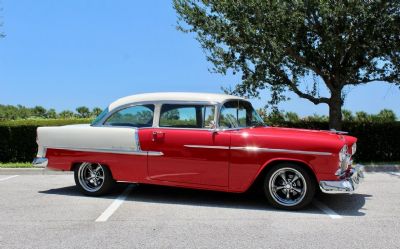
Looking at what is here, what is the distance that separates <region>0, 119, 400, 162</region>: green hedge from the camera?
1330 cm

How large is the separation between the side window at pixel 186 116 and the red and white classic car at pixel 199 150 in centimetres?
2

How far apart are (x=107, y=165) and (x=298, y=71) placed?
7.78m

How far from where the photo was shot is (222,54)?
13.7 m

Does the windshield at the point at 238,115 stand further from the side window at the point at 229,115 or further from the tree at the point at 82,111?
the tree at the point at 82,111

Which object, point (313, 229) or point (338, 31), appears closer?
point (313, 229)

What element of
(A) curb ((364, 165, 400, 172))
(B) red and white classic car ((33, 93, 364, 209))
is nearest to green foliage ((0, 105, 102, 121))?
(A) curb ((364, 165, 400, 172))

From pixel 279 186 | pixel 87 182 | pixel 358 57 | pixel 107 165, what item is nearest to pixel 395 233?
pixel 279 186

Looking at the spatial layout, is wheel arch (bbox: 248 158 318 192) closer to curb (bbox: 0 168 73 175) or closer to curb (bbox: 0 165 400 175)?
curb (bbox: 0 165 400 175)

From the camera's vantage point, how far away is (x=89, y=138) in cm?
784

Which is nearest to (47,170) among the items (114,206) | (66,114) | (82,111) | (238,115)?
(114,206)

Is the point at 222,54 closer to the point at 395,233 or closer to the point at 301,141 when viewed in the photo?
the point at 301,141

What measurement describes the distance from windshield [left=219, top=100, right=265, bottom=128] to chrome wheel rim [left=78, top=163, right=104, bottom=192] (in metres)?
2.31

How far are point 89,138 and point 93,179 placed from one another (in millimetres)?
750

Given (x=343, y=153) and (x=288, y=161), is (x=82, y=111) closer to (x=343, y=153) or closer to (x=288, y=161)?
(x=288, y=161)
